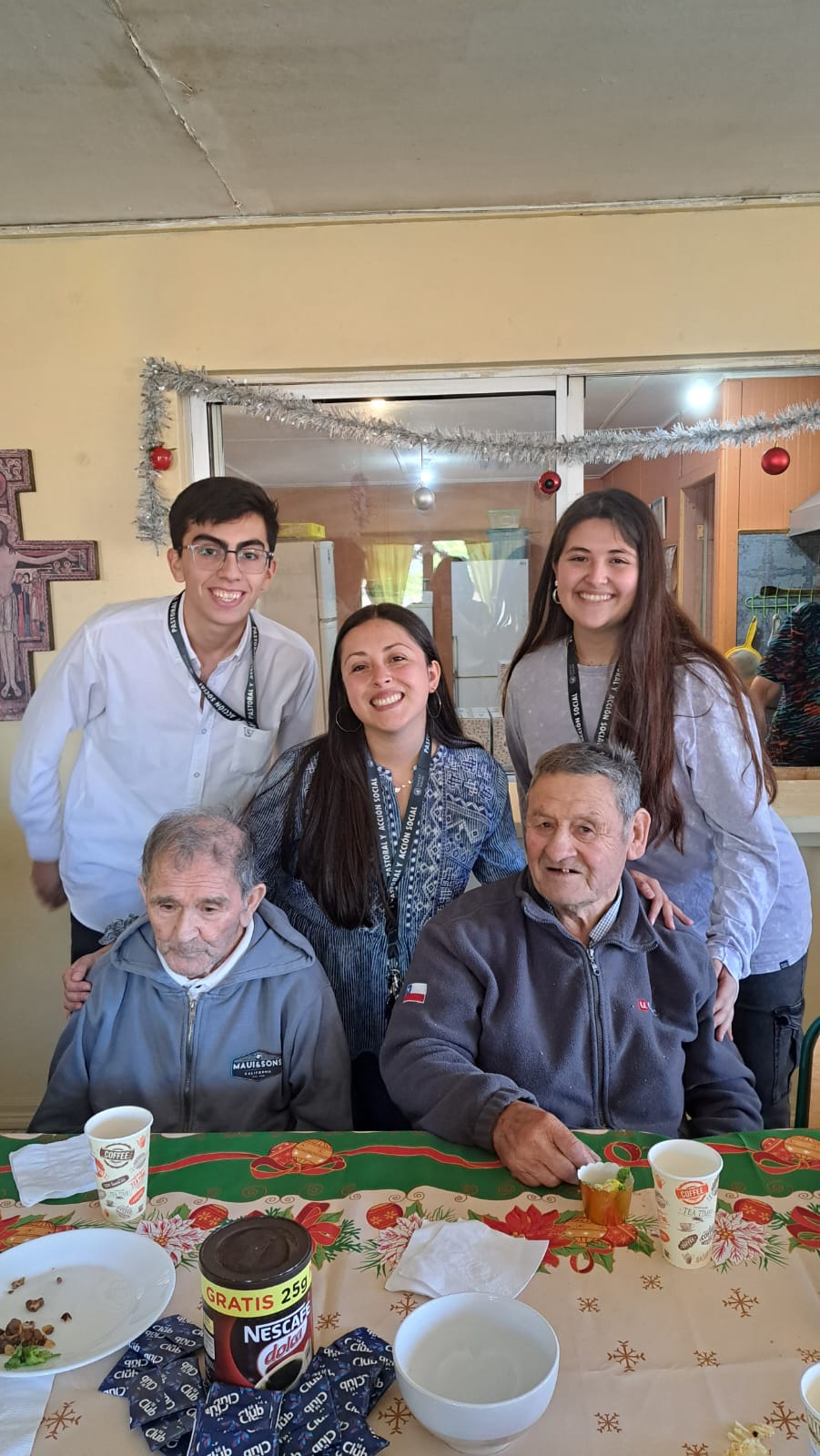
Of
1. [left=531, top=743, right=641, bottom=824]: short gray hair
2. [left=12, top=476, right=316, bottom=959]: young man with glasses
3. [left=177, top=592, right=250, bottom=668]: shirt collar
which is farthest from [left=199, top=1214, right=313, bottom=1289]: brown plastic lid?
[left=177, top=592, right=250, bottom=668]: shirt collar

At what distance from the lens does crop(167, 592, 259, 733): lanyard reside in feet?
6.86

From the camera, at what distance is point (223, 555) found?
6.45 ft

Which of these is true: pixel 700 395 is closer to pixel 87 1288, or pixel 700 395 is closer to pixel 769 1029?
pixel 769 1029

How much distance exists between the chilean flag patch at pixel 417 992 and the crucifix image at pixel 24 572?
6.54 ft

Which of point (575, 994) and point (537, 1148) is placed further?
point (575, 994)

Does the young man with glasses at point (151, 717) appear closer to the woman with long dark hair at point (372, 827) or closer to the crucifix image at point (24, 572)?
the woman with long dark hair at point (372, 827)

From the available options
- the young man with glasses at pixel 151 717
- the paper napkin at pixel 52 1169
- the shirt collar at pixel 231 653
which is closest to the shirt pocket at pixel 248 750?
the young man with glasses at pixel 151 717

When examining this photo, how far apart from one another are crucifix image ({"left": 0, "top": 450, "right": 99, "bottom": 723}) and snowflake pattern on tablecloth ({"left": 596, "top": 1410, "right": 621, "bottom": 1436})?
2.69m

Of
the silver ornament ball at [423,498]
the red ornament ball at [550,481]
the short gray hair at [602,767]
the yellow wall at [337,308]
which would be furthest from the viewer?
the silver ornament ball at [423,498]

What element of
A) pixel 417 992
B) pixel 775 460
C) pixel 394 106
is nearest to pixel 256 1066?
pixel 417 992

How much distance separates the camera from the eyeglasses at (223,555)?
1963mm

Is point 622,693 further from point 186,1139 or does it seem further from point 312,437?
point 312,437

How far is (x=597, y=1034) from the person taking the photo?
1469 millimetres

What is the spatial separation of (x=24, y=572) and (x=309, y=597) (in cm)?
93
